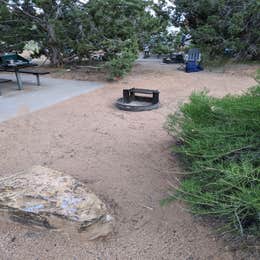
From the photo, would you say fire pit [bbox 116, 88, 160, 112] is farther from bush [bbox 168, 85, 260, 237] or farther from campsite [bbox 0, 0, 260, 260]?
bush [bbox 168, 85, 260, 237]

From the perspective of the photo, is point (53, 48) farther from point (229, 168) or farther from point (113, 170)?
point (229, 168)

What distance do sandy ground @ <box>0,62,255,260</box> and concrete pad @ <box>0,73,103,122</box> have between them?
367 millimetres

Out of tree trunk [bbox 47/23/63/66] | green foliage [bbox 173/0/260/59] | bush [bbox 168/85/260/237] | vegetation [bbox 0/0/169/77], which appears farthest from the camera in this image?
tree trunk [bbox 47/23/63/66]

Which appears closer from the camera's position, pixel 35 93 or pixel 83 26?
pixel 35 93

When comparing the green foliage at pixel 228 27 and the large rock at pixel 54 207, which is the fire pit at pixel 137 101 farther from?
the green foliage at pixel 228 27

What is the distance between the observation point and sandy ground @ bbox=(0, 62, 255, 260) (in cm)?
180

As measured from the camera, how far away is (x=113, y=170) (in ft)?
9.11

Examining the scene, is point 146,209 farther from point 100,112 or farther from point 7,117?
point 7,117

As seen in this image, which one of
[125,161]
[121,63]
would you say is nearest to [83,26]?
[121,63]

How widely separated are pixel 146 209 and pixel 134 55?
5506mm

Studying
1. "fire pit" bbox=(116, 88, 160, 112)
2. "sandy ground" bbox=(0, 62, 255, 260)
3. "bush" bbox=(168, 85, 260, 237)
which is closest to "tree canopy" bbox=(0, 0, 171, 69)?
"fire pit" bbox=(116, 88, 160, 112)

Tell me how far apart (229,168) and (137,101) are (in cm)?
382

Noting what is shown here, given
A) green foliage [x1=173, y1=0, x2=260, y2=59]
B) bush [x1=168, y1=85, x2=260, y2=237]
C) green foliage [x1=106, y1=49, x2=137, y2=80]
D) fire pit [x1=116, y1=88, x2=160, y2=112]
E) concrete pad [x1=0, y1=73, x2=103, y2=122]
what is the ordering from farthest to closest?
green foliage [x1=173, y1=0, x2=260, y2=59] → green foliage [x1=106, y1=49, x2=137, y2=80] → concrete pad [x1=0, y1=73, x2=103, y2=122] → fire pit [x1=116, y1=88, x2=160, y2=112] → bush [x1=168, y1=85, x2=260, y2=237]

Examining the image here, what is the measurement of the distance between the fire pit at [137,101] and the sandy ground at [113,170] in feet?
0.60
